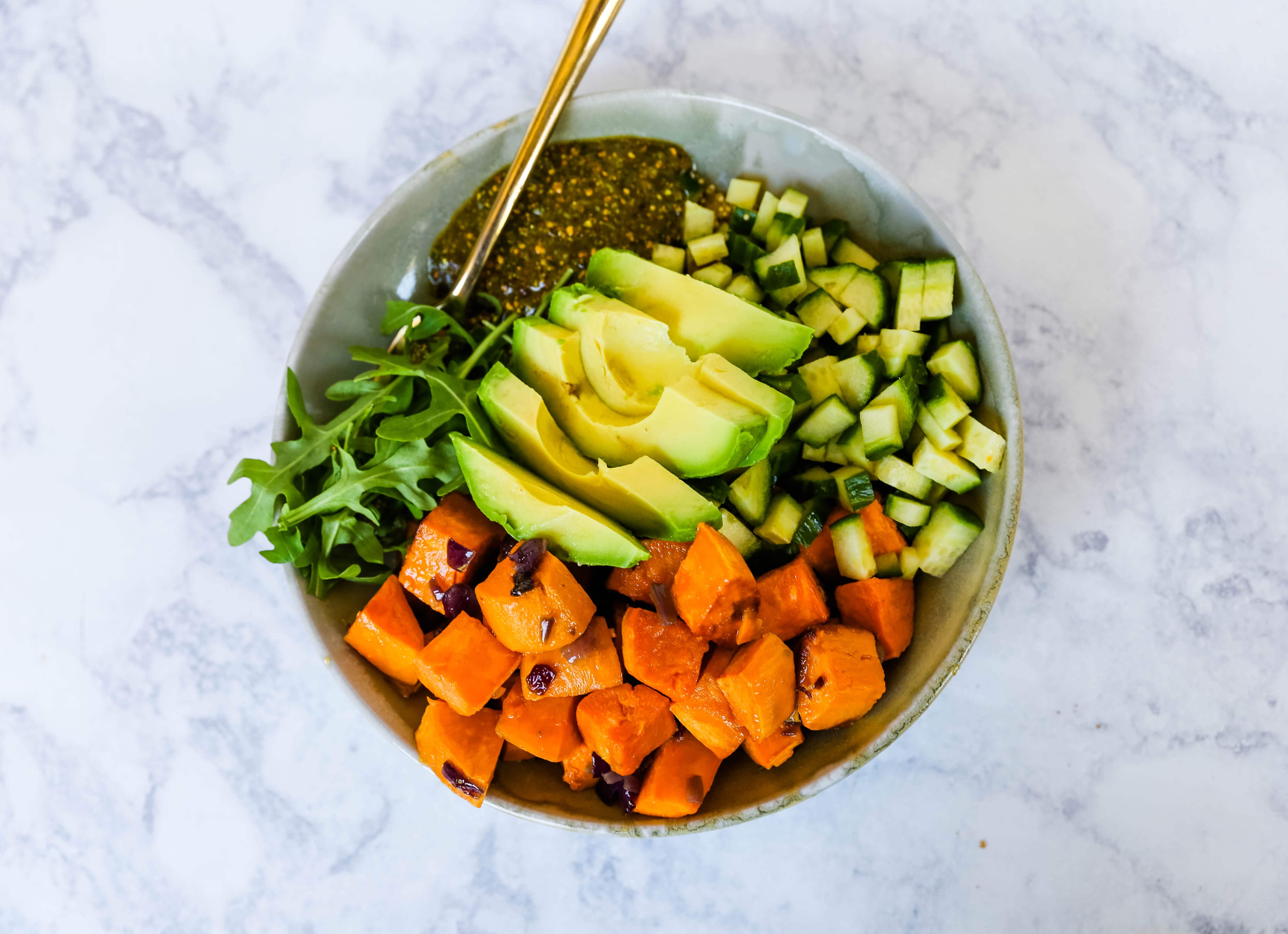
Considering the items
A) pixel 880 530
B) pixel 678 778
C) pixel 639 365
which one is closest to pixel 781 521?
pixel 880 530

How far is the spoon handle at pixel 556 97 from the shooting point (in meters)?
1.67

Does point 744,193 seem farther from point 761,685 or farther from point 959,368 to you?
point 761,685

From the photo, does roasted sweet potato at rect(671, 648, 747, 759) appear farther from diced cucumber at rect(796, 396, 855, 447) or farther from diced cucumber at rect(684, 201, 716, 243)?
diced cucumber at rect(684, 201, 716, 243)

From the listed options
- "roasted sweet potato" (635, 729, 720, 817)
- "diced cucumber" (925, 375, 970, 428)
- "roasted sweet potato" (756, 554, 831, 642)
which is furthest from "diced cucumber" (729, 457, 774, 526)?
"roasted sweet potato" (635, 729, 720, 817)

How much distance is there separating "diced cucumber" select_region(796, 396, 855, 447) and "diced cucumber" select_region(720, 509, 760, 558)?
0.21m

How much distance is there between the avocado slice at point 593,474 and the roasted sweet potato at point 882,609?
308 millimetres

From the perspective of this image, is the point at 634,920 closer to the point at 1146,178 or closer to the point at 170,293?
the point at 170,293

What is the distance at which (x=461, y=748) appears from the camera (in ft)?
5.04

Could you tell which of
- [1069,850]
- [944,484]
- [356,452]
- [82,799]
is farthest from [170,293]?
[1069,850]

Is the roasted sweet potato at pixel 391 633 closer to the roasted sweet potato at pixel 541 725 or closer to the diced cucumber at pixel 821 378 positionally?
the roasted sweet potato at pixel 541 725

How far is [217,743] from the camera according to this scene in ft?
6.36

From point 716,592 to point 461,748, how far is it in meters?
0.55

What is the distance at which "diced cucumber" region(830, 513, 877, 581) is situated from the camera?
1.56 m

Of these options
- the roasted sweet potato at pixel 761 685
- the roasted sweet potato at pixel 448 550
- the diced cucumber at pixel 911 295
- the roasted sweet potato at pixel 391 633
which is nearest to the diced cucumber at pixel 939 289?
the diced cucumber at pixel 911 295
